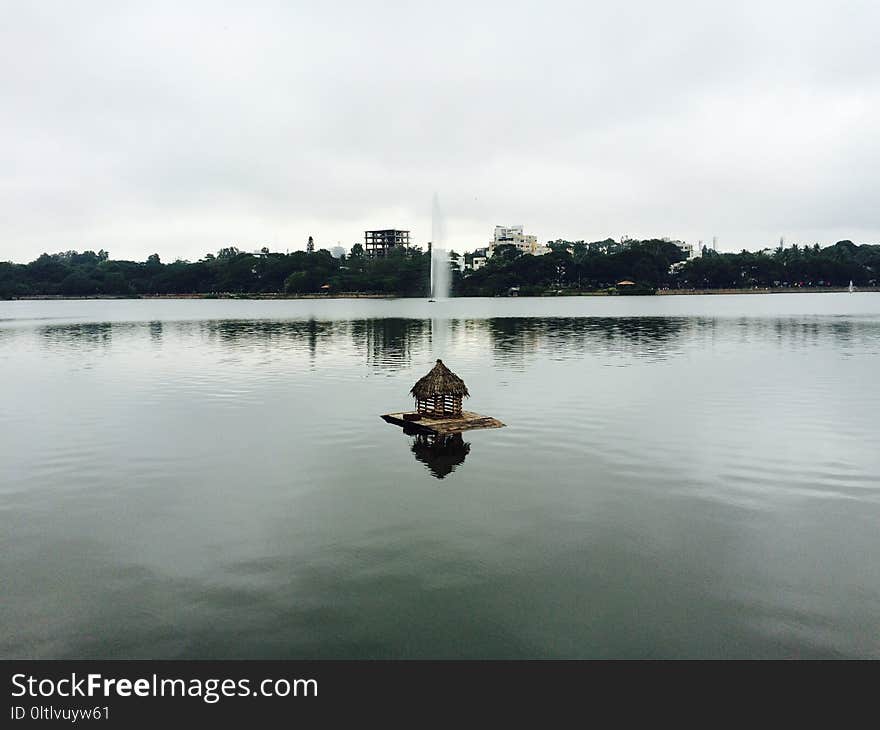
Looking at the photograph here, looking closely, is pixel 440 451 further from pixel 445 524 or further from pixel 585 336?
pixel 585 336

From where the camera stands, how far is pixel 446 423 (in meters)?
37.2

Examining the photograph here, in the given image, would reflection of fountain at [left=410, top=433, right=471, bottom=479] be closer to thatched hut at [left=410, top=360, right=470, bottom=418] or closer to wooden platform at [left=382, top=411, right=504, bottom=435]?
wooden platform at [left=382, top=411, right=504, bottom=435]

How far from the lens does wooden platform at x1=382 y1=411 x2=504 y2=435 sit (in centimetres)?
3650

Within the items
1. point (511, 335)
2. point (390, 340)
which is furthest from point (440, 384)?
point (511, 335)

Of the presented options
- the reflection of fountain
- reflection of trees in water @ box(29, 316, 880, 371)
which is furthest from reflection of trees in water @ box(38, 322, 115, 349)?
the reflection of fountain

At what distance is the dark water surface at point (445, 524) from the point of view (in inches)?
626

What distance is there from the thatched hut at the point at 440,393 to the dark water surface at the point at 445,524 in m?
2.65

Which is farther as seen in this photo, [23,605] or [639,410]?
[639,410]

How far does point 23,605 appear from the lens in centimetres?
1725

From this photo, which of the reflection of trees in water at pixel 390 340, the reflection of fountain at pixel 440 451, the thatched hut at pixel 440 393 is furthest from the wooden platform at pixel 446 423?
the reflection of trees in water at pixel 390 340
